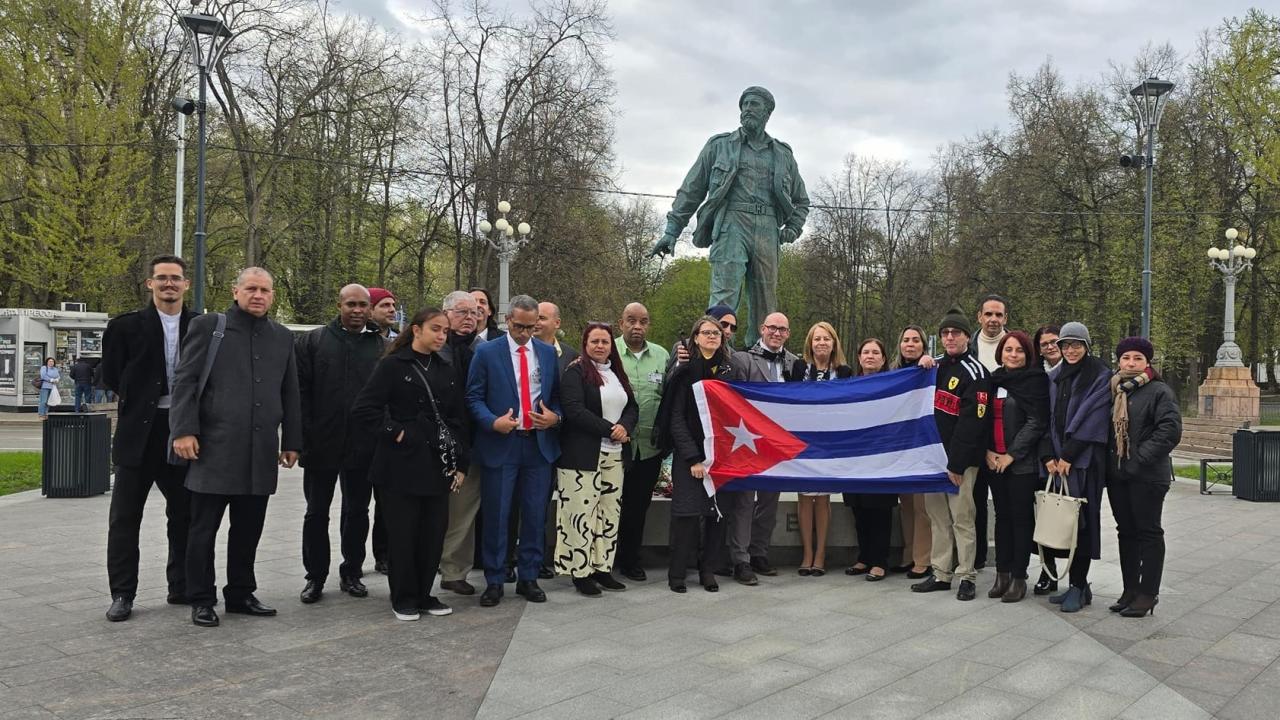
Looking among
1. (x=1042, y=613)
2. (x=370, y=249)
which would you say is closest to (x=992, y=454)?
(x=1042, y=613)

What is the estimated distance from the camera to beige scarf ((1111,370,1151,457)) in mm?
5625

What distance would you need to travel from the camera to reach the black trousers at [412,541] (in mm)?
5289

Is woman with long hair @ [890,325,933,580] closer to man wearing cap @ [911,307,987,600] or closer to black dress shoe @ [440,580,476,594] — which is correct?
man wearing cap @ [911,307,987,600]

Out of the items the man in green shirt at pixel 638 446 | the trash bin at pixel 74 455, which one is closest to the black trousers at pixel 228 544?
the man in green shirt at pixel 638 446

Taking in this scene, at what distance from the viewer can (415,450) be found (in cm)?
526

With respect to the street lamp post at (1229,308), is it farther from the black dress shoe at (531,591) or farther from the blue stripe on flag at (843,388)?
the black dress shoe at (531,591)

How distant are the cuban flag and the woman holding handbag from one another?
766 mm

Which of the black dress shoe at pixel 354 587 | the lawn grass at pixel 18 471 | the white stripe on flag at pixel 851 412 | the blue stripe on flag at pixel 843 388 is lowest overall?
the lawn grass at pixel 18 471

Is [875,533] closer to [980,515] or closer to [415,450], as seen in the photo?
[980,515]

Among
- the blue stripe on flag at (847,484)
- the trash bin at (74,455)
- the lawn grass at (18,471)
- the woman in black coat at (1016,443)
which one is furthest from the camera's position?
the lawn grass at (18,471)

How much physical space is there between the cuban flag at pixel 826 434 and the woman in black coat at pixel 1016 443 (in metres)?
0.41

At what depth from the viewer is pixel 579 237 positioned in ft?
91.0

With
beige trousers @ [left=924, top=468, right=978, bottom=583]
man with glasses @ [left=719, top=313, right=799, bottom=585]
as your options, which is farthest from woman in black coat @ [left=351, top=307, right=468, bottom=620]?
beige trousers @ [left=924, top=468, right=978, bottom=583]

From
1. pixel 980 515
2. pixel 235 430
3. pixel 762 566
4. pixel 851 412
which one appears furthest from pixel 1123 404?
pixel 235 430
